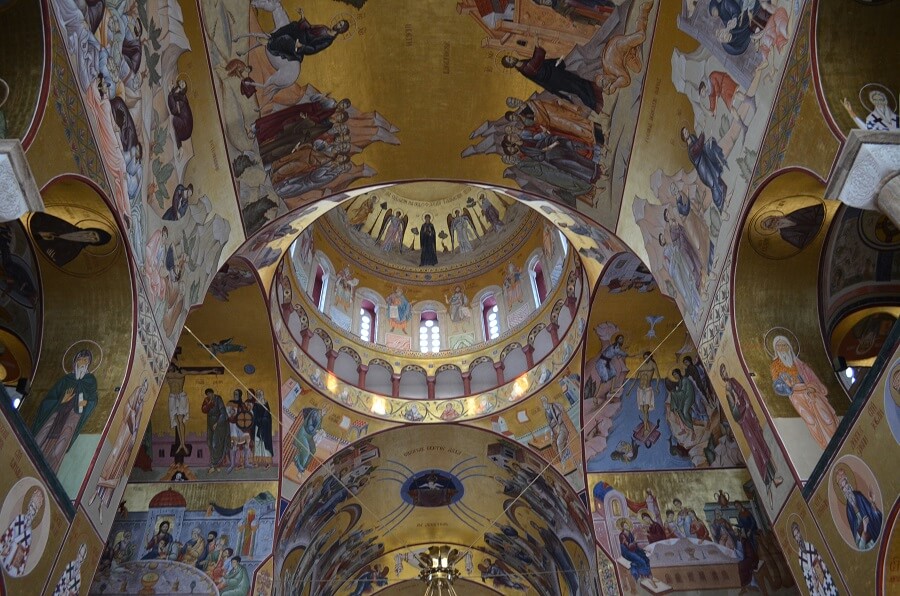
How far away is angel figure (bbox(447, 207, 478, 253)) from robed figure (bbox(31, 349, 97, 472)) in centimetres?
1409

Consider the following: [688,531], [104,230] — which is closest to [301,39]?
[104,230]

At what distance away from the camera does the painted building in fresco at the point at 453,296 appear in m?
6.84

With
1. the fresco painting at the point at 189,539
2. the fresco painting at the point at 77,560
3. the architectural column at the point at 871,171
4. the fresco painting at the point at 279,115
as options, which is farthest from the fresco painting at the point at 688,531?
the fresco painting at the point at 77,560

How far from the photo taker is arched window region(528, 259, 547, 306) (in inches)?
725

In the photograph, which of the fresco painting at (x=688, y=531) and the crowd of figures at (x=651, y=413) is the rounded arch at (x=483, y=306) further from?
the fresco painting at (x=688, y=531)

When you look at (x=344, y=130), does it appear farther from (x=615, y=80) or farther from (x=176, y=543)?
(x=176, y=543)

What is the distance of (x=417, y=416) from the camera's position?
17.4 meters

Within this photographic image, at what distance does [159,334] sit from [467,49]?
636cm

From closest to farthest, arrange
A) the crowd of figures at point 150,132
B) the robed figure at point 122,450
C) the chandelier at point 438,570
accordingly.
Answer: the crowd of figures at point 150,132 < the robed figure at point 122,450 < the chandelier at point 438,570

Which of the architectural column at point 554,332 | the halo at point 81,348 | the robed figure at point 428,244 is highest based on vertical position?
the robed figure at point 428,244

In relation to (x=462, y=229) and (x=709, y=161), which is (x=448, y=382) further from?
(x=709, y=161)

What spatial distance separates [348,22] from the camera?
10.1 meters

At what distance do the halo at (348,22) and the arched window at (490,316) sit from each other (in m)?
10.7

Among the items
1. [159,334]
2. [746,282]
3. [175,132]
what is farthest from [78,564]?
[746,282]
